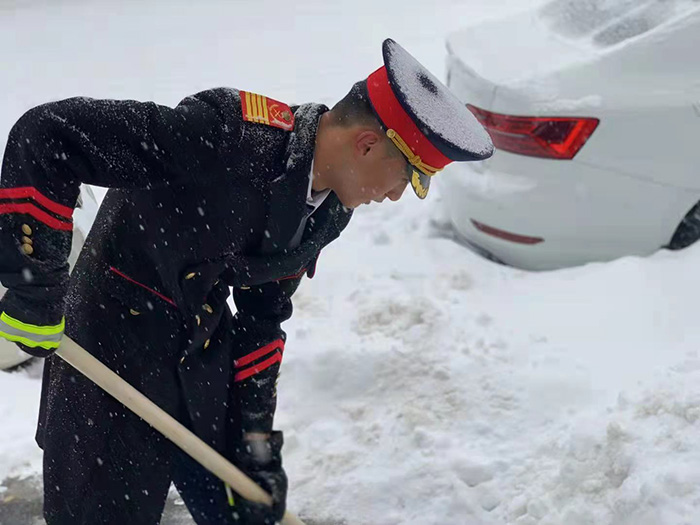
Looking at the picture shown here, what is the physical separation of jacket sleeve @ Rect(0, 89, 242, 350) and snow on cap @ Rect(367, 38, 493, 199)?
35 centimetres

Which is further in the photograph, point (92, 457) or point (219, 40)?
point (219, 40)

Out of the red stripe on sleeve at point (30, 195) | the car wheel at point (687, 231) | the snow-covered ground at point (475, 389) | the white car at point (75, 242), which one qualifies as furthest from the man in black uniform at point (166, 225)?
the car wheel at point (687, 231)

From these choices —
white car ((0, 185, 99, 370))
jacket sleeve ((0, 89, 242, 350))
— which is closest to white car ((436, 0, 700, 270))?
white car ((0, 185, 99, 370))

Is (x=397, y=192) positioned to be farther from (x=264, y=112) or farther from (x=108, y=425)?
(x=108, y=425)

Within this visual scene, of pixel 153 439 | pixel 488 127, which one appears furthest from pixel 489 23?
pixel 153 439

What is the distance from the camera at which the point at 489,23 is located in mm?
4500

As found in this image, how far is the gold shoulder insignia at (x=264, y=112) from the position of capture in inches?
75.5

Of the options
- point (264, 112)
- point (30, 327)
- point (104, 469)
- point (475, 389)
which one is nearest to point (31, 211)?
point (30, 327)

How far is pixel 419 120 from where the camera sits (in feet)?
5.90

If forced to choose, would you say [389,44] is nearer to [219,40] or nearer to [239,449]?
[239,449]

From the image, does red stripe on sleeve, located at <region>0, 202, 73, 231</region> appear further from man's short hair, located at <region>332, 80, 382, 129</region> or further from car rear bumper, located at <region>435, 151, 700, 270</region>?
car rear bumper, located at <region>435, 151, 700, 270</region>

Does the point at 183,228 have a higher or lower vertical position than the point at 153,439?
higher

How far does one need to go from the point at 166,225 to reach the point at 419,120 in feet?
2.16

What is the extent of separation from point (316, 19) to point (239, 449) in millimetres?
8126
